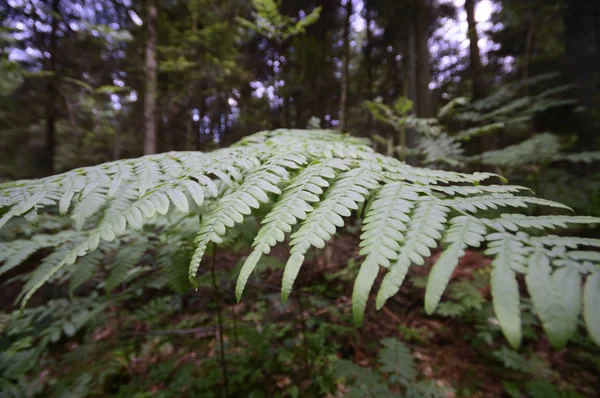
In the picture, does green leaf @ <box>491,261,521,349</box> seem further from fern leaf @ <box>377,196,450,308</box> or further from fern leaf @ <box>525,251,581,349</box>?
fern leaf @ <box>377,196,450,308</box>

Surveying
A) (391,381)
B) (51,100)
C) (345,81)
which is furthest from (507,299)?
(51,100)

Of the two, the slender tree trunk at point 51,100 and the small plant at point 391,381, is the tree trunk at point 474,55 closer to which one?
the small plant at point 391,381


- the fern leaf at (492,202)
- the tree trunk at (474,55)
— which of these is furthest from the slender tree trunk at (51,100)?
the tree trunk at (474,55)

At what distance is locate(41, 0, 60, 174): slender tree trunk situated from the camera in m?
5.92

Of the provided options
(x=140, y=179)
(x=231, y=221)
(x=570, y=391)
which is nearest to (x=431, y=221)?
(x=231, y=221)

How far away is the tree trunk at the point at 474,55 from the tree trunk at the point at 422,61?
842 mm

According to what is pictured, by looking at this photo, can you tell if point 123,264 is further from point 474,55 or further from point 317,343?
point 474,55

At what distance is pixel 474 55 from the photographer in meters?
5.16

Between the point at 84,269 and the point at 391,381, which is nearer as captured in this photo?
the point at 84,269

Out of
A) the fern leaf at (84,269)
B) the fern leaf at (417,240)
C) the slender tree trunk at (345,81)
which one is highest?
the slender tree trunk at (345,81)

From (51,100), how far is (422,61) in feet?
28.9

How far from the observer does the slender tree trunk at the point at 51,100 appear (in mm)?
5922

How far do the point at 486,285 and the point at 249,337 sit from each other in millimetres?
2729

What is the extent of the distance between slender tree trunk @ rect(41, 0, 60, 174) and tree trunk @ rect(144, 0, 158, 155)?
3.50 m
